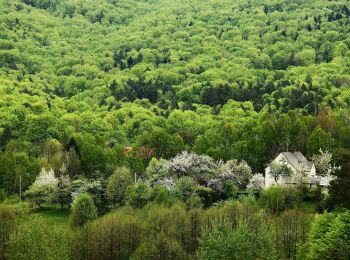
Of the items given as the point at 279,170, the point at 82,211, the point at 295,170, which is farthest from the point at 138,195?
the point at 295,170

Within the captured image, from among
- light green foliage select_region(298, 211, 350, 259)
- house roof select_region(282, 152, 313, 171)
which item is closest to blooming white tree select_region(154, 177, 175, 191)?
house roof select_region(282, 152, 313, 171)

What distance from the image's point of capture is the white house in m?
80.9

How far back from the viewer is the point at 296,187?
260 ft

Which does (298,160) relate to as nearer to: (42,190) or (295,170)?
(295,170)

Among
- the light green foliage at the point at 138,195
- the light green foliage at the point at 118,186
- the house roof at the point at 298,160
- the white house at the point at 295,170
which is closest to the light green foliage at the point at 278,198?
the white house at the point at 295,170

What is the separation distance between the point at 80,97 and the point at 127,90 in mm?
14559

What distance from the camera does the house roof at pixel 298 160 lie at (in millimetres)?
82875

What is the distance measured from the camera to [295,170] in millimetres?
83562

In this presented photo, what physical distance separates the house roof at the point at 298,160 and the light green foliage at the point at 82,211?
2587 cm

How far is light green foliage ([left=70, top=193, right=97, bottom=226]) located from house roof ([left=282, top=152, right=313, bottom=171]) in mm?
25873

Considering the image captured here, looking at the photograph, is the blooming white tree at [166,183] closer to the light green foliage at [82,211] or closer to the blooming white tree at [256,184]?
the blooming white tree at [256,184]

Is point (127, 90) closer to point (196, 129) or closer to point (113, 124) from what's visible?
point (113, 124)

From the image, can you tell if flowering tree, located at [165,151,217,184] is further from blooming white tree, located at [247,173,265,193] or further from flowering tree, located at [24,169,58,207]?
flowering tree, located at [24,169,58,207]

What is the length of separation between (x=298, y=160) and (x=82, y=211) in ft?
94.5
